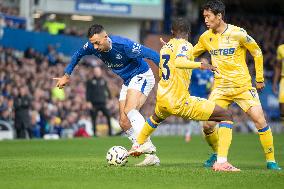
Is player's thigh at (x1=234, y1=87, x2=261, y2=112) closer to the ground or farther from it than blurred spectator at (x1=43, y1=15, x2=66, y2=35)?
farther from it

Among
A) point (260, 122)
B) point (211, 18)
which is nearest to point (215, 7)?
point (211, 18)

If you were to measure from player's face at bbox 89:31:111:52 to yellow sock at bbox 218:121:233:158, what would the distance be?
236 cm

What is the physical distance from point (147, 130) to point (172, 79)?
0.96 m

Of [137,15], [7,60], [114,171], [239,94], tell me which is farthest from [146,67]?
[137,15]

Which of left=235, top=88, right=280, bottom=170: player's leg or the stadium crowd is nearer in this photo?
left=235, top=88, right=280, bottom=170: player's leg

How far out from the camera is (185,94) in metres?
12.9

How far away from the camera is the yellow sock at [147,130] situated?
43.5 feet

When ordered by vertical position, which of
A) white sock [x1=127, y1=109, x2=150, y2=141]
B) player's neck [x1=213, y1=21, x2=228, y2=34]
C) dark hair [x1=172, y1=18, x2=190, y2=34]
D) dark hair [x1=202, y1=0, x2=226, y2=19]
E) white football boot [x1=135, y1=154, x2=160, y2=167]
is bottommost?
white football boot [x1=135, y1=154, x2=160, y2=167]

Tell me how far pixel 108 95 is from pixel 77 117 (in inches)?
49.4

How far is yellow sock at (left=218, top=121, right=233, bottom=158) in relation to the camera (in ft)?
41.6

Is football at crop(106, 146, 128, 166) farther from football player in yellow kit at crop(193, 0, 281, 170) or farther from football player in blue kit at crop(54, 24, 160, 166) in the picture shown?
football player in yellow kit at crop(193, 0, 281, 170)

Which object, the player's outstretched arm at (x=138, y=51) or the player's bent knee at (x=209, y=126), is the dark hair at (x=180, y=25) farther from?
the player's bent knee at (x=209, y=126)

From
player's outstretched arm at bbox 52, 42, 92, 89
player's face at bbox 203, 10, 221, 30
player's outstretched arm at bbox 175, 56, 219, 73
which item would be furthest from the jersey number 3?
player's outstretched arm at bbox 52, 42, 92, 89

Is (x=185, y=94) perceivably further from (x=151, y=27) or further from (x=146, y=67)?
(x=151, y=27)
